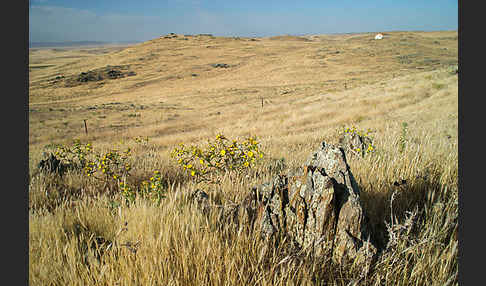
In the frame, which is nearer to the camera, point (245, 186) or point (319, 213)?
point (319, 213)

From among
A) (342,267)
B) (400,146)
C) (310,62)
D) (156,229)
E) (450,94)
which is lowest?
(342,267)

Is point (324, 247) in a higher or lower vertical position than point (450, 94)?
lower

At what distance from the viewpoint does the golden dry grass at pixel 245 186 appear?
146 centimetres

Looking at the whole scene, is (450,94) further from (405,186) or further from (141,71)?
(141,71)

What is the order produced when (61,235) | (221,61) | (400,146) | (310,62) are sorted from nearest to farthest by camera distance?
1. (61,235)
2. (400,146)
3. (310,62)
4. (221,61)

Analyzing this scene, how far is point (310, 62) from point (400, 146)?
60.2 m

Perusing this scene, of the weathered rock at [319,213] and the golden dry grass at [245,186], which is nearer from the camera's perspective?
the golden dry grass at [245,186]

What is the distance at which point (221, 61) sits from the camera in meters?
73.7

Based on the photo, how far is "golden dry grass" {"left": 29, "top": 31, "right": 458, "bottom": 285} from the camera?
146cm

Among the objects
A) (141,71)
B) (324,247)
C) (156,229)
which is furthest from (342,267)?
(141,71)

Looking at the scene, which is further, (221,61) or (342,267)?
(221,61)

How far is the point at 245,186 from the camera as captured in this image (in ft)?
9.81

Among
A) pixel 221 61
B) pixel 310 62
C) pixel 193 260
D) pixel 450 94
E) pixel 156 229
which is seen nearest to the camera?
pixel 193 260

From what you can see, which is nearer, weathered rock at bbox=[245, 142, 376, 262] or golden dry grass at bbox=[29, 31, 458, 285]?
golden dry grass at bbox=[29, 31, 458, 285]
